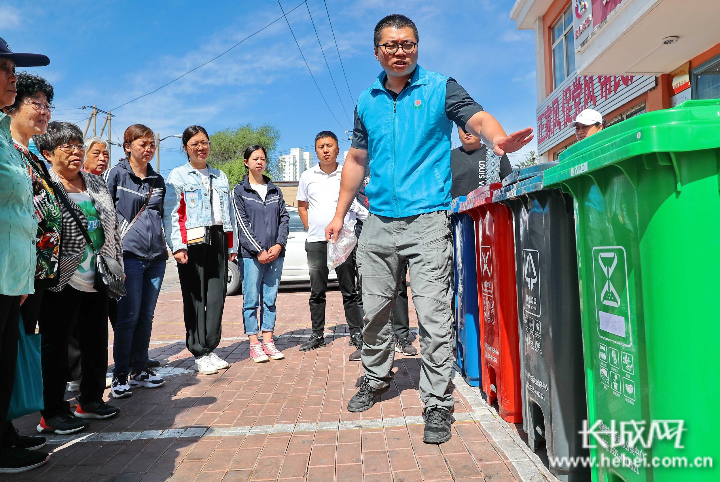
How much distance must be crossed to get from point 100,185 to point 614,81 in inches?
429

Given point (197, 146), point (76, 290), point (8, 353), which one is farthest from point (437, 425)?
point (197, 146)

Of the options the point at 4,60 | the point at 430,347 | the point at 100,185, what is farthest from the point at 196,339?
the point at 4,60

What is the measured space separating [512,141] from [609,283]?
3.14 ft

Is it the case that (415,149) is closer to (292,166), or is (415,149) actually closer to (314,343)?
(314,343)

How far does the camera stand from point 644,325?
5.28 ft

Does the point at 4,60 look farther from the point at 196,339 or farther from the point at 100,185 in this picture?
the point at 196,339

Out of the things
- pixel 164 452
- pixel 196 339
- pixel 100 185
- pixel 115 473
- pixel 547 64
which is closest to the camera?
pixel 115 473

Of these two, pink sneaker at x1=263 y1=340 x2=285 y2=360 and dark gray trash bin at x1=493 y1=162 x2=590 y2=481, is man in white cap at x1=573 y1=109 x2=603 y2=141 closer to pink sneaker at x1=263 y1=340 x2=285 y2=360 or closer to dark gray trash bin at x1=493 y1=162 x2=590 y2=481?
dark gray trash bin at x1=493 y1=162 x2=590 y2=481

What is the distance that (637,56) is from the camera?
905 cm

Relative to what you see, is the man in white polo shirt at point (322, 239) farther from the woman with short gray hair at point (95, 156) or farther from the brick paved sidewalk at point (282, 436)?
the woman with short gray hair at point (95, 156)

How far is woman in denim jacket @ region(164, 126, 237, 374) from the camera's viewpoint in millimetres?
4332

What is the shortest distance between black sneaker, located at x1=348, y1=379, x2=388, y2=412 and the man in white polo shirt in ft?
5.81

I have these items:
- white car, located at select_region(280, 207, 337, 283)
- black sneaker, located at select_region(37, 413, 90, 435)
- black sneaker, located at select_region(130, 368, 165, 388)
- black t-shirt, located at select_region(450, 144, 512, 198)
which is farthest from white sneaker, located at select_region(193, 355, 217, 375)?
white car, located at select_region(280, 207, 337, 283)

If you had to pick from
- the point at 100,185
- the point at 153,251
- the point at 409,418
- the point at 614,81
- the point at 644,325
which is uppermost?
the point at 614,81
